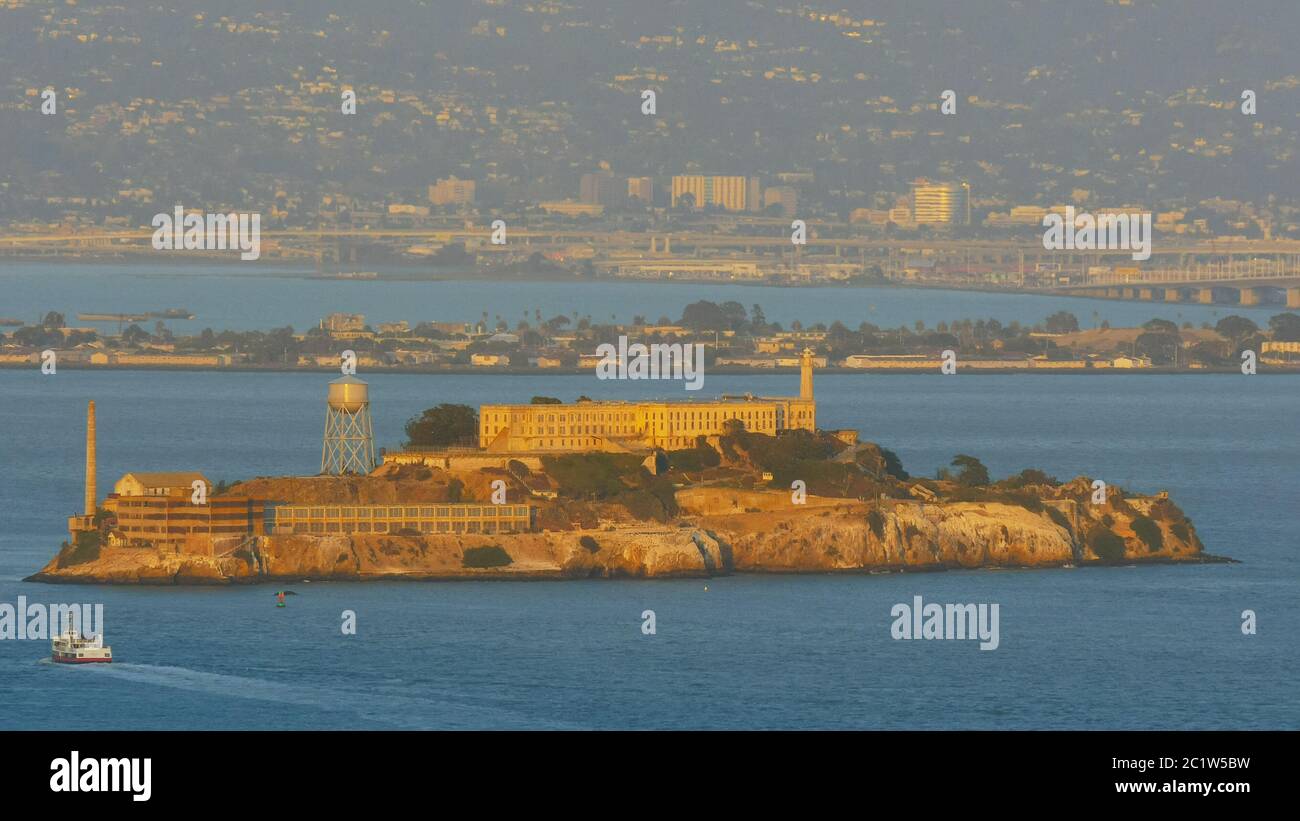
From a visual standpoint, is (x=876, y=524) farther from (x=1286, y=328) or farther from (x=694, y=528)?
(x=1286, y=328)

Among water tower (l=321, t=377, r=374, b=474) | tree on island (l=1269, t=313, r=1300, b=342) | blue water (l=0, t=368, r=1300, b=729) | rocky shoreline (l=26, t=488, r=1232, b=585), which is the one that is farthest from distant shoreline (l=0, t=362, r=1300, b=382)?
rocky shoreline (l=26, t=488, r=1232, b=585)

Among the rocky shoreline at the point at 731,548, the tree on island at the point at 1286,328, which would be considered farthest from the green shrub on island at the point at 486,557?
the tree on island at the point at 1286,328

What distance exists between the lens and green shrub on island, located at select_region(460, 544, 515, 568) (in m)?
44.6

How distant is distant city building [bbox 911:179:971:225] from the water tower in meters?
136

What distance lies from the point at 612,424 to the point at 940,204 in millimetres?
139637

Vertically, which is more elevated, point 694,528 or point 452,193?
point 452,193

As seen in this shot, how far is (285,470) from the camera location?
57.8 metres

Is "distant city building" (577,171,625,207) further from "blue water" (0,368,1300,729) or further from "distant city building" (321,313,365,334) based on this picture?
"blue water" (0,368,1300,729)

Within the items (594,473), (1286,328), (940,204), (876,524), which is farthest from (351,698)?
(940,204)

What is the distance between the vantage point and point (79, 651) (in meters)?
35.5

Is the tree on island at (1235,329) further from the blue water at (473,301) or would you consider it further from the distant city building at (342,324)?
the distant city building at (342,324)

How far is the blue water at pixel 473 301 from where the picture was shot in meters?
133

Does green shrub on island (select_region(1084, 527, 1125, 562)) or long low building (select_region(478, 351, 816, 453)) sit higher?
long low building (select_region(478, 351, 816, 453))

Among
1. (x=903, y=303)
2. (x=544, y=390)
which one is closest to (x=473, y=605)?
(x=544, y=390)
